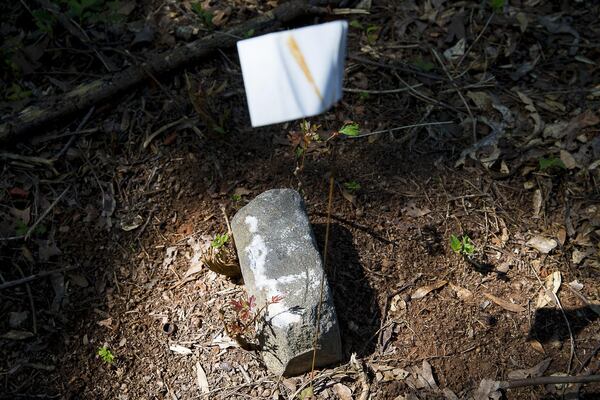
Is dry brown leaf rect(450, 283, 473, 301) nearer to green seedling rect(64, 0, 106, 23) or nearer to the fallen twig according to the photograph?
the fallen twig

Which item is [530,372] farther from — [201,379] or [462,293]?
[201,379]

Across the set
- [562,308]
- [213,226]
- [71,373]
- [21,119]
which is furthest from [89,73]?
[562,308]

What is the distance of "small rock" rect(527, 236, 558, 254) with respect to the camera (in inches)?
118

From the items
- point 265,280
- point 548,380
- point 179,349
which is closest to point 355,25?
point 265,280

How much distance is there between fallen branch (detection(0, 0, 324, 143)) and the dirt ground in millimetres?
82

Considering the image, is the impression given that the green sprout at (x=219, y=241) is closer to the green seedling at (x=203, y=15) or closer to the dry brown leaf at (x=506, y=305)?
the dry brown leaf at (x=506, y=305)

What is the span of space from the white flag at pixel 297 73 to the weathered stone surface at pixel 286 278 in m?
0.76

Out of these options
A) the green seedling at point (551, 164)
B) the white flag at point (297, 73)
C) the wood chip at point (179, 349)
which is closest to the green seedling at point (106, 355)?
the wood chip at point (179, 349)

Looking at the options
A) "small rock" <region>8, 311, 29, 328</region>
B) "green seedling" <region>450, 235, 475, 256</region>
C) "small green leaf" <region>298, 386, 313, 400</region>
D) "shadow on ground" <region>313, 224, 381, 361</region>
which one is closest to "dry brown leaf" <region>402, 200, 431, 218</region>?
"green seedling" <region>450, 235, 475, 256</region>

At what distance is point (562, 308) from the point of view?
282 centimetres

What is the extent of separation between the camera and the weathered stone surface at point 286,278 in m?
2.50

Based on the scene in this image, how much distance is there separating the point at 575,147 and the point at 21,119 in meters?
3.24

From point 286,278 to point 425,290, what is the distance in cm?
76

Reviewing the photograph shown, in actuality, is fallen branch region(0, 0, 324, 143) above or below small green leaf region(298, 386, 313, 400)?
above
